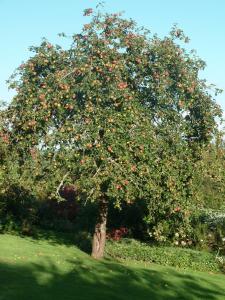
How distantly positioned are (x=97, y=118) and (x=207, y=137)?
470 centimetres

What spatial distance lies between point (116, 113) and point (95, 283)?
5.28 meters

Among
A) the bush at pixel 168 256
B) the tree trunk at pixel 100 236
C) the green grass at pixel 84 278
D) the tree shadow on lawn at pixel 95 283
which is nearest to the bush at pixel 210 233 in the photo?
the bush at pixel 168 256

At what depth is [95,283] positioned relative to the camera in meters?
13.2

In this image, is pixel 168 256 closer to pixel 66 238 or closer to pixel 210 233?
pixel 210 233

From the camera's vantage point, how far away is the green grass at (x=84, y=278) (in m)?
11.6

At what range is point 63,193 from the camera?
27641 millimetres

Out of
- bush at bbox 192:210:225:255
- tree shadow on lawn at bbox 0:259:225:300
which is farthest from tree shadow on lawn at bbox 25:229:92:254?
bush at bbox 192:210:225:255

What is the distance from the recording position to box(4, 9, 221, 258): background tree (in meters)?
15.1

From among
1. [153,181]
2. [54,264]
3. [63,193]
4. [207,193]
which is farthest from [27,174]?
[207,193]

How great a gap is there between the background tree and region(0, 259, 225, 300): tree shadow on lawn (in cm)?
234

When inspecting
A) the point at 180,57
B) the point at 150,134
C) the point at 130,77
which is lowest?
the point at 150,134

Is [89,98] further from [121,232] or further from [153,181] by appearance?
[121,232]

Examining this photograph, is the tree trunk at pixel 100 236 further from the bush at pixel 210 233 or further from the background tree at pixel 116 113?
the bush at pixel 210 233

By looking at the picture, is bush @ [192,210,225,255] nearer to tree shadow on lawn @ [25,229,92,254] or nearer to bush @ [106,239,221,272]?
bush @ [106,239,221,272]
